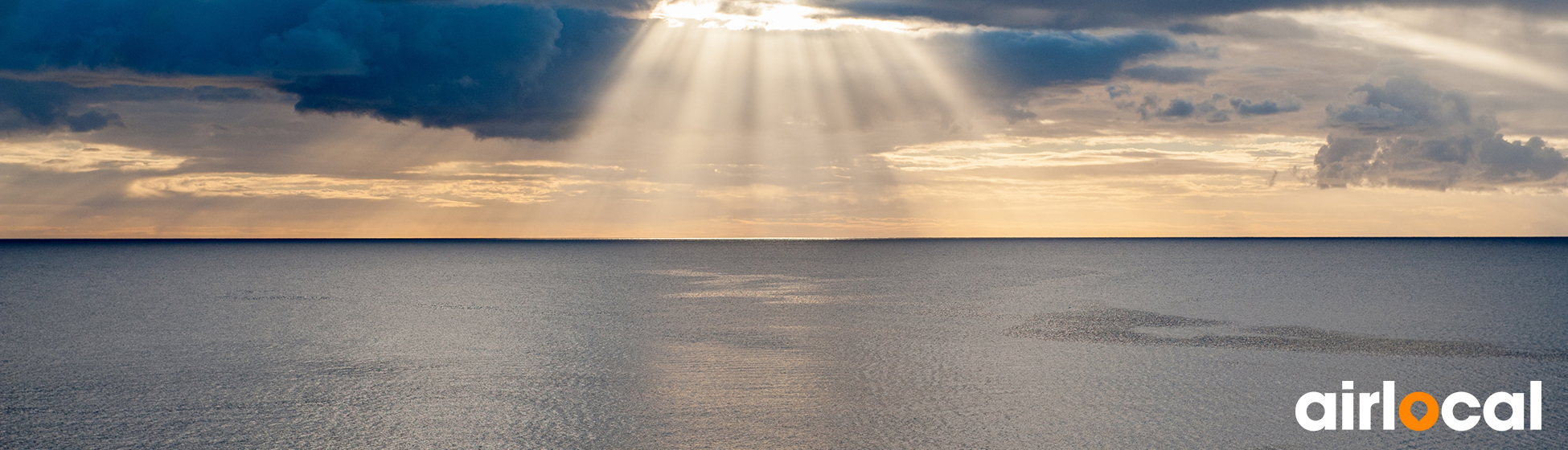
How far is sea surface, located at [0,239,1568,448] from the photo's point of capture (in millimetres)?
14945

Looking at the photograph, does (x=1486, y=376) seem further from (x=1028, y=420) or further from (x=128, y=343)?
(x=128, y=343)

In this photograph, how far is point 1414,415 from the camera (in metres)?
16.3

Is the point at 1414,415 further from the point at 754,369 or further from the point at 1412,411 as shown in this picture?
the point at 754,369

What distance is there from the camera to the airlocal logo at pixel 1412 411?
50.9 feet

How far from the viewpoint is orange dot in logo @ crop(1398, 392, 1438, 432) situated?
613 inches

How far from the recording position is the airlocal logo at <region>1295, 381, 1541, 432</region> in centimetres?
1552

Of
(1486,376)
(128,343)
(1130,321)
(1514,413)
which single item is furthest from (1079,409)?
(128,343)

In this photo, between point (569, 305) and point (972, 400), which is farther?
point (569, 305)

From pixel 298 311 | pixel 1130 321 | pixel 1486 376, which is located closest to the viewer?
pixel 1486 376

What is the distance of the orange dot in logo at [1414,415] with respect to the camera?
51.1 ft

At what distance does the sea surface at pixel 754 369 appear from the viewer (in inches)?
588

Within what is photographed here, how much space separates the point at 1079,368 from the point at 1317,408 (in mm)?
5027

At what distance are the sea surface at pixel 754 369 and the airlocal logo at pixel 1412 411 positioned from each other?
32 centimetres

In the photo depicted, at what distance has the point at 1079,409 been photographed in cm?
1667
